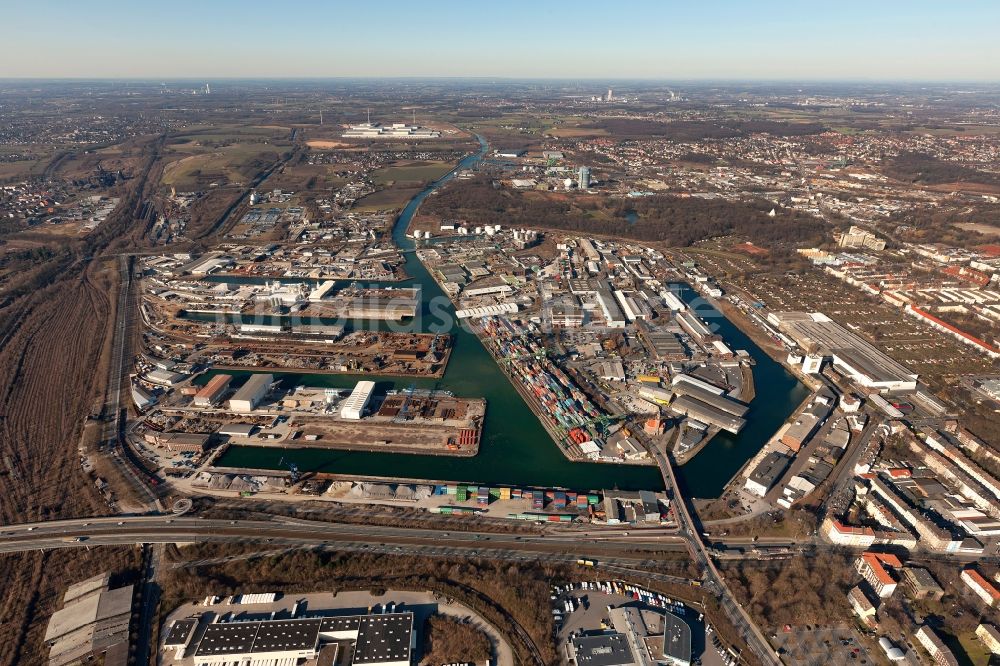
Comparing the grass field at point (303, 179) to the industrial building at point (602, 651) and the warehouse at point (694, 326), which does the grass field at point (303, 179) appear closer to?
the warehouse at point (694, 326)

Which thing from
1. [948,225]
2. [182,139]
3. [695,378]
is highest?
[182,139]

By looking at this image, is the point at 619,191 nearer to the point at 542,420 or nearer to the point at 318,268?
the point at 318,268

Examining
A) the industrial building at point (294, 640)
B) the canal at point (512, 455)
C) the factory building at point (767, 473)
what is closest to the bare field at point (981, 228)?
the canal at point (512, 455)

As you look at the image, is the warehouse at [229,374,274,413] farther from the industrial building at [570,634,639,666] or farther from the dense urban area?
the industrial building at [570,634,639,666]

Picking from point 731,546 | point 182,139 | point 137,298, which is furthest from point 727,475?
Result: point 182,139

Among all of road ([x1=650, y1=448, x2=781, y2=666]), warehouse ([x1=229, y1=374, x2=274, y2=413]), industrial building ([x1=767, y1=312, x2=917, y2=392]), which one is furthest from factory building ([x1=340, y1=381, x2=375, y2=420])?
industrial building ([x1=767, y1=312, x2=917, y2=392])

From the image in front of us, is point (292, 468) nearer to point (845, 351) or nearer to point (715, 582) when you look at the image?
point (715, 582)

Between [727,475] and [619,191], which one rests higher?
[619,191]
